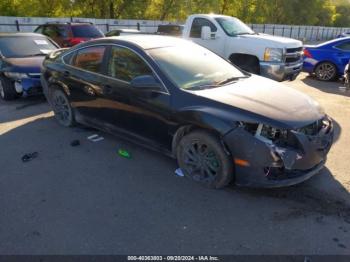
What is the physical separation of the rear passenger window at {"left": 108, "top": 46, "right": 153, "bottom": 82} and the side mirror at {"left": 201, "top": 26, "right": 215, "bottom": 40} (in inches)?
→ 174

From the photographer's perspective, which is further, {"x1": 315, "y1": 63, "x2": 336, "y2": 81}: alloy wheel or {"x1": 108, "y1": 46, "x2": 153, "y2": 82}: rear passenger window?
{"x1": 315, "y1": 63, "x2": 336, "y2": 81}: alloy wheel

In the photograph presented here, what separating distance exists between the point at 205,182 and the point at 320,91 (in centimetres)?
685

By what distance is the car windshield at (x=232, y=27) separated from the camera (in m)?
8.63

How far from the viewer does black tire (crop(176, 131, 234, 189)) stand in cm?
356

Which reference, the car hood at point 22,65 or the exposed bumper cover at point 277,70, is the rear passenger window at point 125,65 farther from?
the exposed bumper cover at point 277,70

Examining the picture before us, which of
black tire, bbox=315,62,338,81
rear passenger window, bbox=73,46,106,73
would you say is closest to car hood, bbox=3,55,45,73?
rear passenger window, bbox=73,46,106,73

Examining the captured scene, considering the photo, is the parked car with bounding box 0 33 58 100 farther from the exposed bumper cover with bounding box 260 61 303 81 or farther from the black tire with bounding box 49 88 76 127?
the exposed bumper cover with bounding box 260 61 303 81

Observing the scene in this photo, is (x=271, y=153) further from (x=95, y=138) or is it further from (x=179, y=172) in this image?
(x=95, y=138)

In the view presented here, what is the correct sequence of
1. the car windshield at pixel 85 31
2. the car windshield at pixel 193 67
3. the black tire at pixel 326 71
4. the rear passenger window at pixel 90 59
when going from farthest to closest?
the car windshield at pixel 85 31
the black tire at pixel 326 71
the rear passenger window at pixel 90 59
the car windshield at pixel 193 67

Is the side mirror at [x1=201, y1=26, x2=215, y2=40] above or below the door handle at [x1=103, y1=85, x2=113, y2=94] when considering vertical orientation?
above

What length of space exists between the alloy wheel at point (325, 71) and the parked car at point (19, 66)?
8.52 m

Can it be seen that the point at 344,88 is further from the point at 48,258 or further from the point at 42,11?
the point at 42,11

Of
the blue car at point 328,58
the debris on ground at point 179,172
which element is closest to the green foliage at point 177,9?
the blue car at point 328,58

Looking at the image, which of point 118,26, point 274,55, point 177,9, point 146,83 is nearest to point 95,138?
point 146,83
